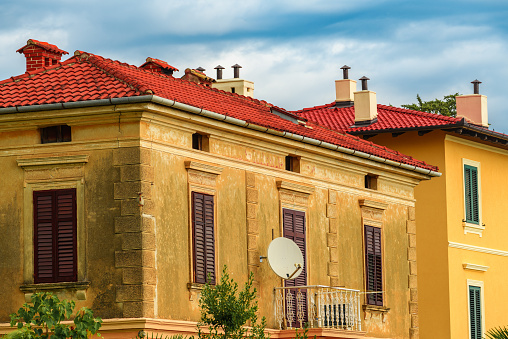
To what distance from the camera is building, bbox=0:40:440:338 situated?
22141 mm

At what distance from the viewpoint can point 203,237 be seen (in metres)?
23.7

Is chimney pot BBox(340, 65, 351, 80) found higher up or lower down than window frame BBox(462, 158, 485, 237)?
higher up

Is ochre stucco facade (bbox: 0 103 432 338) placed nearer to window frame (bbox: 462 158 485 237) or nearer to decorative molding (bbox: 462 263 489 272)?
decorative molding (bbox: 462 263 489 272)

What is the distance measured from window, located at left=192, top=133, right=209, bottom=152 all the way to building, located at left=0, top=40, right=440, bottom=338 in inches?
1.0

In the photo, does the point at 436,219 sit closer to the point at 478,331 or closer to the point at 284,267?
the point at 478,331

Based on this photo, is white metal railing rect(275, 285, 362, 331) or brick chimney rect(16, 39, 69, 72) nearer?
white metal railing rect(275, 285, 362, 331)

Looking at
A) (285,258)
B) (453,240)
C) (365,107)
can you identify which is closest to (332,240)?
(285,258)

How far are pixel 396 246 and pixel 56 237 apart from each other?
1047 centimetres

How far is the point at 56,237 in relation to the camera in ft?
73.9

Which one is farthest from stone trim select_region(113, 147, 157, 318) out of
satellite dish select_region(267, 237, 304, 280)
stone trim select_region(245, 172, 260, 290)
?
satellite dish select_region(267, 237, 304, 280)

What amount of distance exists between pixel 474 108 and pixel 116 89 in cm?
1722

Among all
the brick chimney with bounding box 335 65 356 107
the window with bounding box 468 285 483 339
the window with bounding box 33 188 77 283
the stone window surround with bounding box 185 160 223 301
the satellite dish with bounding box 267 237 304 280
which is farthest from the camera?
the brick chimney with bounding box 335 65 356 107

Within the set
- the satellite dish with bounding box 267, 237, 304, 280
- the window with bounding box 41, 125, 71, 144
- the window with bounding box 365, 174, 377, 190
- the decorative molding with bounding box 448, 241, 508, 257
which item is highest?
the window with bounding box 41, 125, 71, 144

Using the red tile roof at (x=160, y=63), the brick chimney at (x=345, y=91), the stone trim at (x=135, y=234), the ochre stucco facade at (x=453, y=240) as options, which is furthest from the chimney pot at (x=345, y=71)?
the stone trim at (x=135, y=234)
